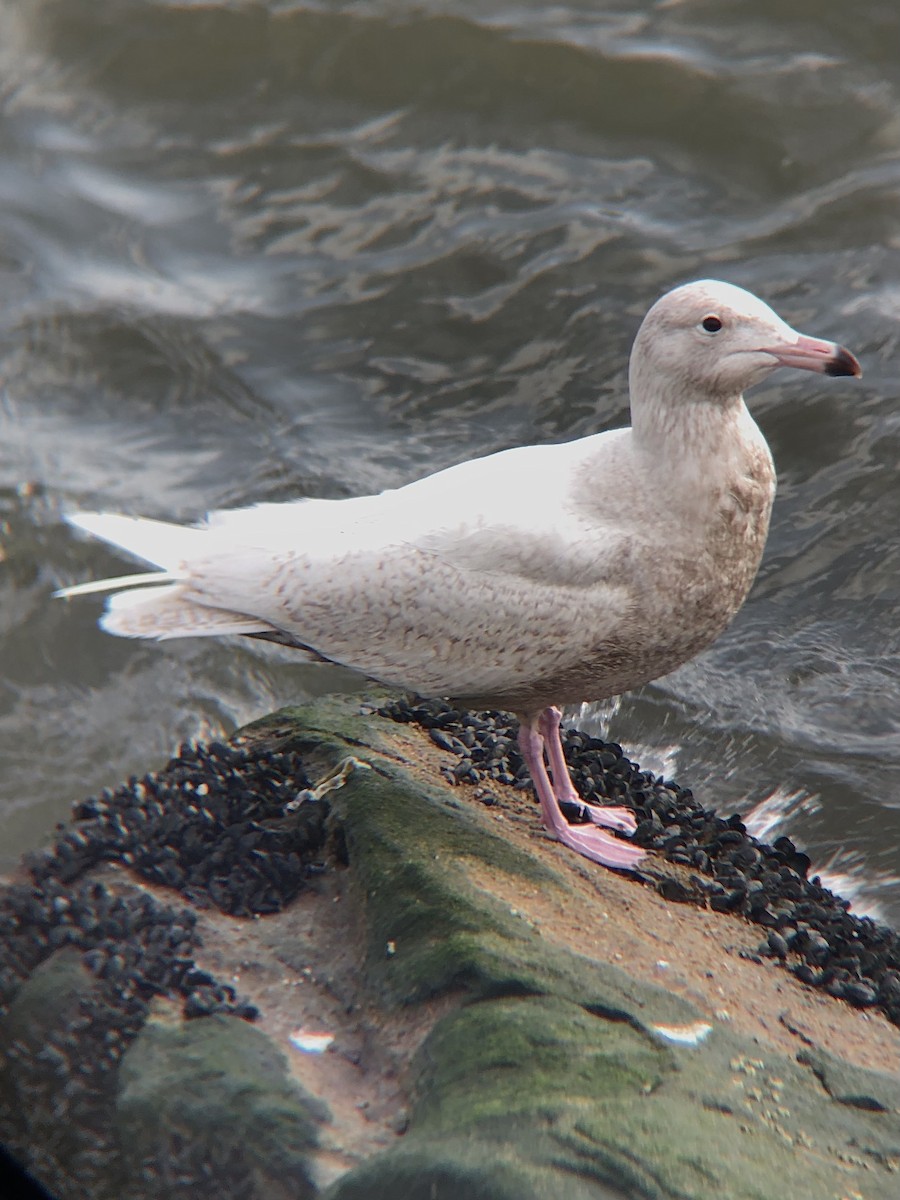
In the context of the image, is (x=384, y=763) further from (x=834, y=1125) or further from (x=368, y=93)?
(x=368, y=93)

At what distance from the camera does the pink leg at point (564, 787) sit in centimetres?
483

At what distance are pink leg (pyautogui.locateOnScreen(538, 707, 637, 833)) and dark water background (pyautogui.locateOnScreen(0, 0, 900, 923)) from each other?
1.16 metres

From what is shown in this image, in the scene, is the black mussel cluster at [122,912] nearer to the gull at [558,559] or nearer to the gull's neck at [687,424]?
the gull at [558,559]

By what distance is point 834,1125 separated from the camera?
3.32 meters

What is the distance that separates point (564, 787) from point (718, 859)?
57cm

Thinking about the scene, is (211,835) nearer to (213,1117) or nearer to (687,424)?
(213,1117)

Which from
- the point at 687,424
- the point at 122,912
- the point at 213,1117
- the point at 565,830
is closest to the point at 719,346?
the point at 687,424

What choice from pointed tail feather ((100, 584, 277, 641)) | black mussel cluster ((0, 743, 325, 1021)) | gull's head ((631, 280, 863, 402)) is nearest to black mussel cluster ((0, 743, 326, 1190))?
black mussel cluster ((0, 743, 325, 1021))

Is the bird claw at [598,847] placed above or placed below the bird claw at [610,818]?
above

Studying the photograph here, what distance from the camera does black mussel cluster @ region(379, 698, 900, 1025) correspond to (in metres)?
4.25

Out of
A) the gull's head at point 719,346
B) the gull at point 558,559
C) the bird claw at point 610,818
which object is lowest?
the bird claw at point 610,818

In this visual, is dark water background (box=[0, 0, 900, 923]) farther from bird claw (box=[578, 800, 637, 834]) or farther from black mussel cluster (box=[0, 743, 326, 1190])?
black mussel cluster (box=[0, 743, 326, 1190])

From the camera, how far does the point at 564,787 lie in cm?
492

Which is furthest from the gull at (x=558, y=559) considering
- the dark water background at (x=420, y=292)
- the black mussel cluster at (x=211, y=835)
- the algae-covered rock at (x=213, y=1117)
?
the dark water background at (x=420, y=292)
